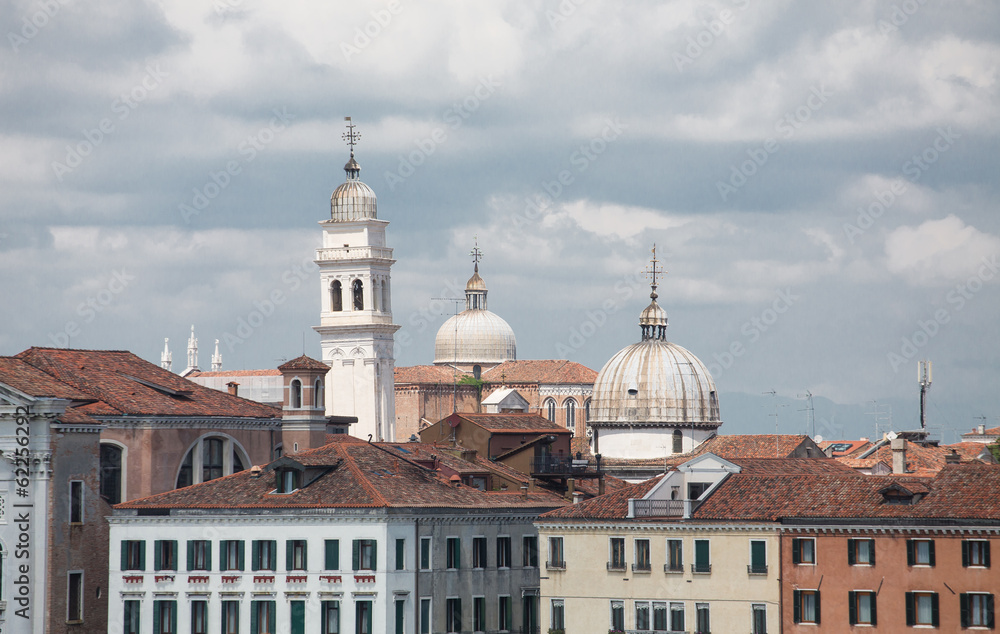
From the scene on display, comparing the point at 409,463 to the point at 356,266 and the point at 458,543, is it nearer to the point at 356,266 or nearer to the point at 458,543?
the point at 458,543

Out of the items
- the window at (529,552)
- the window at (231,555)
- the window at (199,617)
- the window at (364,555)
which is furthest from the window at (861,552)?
the window at (199,617)

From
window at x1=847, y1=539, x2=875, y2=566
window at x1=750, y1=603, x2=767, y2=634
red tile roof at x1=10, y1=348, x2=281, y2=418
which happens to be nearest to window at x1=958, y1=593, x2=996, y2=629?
window at x1=847, y1=539, x2=875, y2=566

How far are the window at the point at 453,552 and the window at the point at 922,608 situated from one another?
1396cm

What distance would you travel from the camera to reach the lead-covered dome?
181750 millimetres

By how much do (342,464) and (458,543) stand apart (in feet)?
15.4

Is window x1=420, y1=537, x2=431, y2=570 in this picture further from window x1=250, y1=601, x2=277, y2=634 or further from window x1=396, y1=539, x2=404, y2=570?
window x1=250, y1=601, x2=277, y2=634

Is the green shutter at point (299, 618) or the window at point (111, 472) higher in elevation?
the window at point (111, 472)

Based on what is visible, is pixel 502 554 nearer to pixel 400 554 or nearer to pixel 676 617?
pixel 400 554

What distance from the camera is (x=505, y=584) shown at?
66562mm

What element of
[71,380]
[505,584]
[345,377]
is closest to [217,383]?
[345,377]

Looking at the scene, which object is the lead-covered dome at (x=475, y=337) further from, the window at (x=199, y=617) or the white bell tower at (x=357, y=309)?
the window at (x=199, y=617)

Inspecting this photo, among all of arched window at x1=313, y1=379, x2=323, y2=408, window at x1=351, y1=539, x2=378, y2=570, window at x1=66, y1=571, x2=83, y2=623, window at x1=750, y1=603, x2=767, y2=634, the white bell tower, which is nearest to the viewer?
window at x1=750, y1=603, x2=767, y2=634

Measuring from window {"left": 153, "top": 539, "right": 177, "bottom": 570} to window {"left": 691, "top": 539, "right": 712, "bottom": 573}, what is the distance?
1561 cm

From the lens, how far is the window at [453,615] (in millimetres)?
64625
